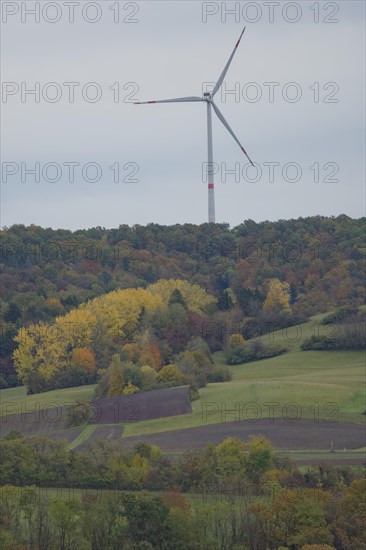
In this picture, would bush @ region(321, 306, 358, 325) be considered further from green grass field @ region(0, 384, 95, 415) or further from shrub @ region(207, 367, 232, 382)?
green grass field @ region(0, 384, 95, 415)

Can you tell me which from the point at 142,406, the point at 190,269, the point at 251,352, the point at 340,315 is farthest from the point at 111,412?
the point at 190,269

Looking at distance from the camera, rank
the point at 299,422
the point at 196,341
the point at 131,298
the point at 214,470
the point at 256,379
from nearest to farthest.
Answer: the point at 214,470 < the point at 299,422 < the point at 256,379 < the point at 196,341 < the point at 131,298

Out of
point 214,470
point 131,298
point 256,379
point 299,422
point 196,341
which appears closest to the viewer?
point 214,470

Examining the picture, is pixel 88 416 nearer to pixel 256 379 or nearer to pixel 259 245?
pixel 256 379

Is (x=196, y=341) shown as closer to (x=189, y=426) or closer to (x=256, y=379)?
(x=256, y=379)

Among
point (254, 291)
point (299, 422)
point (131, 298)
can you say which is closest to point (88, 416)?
point (299, 422)

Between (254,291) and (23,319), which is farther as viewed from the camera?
(254,291)

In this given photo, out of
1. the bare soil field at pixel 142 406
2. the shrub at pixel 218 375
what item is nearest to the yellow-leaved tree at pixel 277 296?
the shrub at pixel 218 375

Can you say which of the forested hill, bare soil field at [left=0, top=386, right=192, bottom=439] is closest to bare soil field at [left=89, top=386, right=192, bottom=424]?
bare soil field at [left=0, top=386, right=192, bottom=439]

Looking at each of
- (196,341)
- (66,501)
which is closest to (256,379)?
(196,341)

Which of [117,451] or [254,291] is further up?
[254,291]
